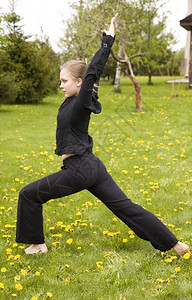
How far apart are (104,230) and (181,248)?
45.1 inches

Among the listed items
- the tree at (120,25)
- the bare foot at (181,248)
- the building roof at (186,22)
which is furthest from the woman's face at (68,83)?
the building roof at (186,22)

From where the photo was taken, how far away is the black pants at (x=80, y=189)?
3314 mm

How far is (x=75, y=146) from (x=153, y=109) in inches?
546

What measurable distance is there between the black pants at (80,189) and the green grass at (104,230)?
0.24 meters

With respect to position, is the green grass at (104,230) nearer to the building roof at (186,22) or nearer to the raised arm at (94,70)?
the raised arm at (94,70)

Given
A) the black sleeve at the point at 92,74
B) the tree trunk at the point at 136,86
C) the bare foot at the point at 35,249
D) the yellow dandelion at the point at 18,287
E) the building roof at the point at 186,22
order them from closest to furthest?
the black sleeve at the point at 92,74, the yellow dandelion at the point at 18,287, the bare foot at the point at 35,249, the tree trunk at the point at 136,86, the building roof at the point at 186,22

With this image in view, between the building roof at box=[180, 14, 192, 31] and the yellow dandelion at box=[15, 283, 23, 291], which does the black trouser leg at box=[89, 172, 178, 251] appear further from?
the building roof at box=[180, 14, 192, 31]

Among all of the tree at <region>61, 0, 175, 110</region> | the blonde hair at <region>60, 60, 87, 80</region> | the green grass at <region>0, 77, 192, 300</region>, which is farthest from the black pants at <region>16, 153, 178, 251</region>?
the tree at <region>61, 0, 175, 110</region>

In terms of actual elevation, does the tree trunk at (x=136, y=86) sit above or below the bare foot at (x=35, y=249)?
above

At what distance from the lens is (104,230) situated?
173 inches

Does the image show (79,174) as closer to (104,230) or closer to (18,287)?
(18,287)

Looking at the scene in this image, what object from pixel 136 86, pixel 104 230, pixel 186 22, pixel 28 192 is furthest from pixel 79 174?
pixel 186 22

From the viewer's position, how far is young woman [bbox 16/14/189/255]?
9.91 ft

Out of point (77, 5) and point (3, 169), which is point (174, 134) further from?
point (77, 5)
